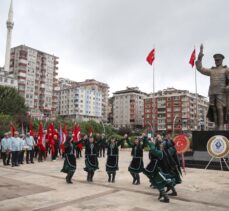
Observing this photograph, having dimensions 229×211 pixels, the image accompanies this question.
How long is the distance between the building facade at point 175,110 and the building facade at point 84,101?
22.0 metres

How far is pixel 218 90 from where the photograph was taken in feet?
54.9

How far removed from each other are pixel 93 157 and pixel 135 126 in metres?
107

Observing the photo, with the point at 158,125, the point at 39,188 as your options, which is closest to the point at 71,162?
the point at 39,188

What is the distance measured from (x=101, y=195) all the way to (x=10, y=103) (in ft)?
158

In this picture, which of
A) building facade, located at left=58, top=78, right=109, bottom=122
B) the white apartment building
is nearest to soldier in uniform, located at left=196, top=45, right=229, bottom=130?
the white apartment building

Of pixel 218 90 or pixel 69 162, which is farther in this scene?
pixel 218 90

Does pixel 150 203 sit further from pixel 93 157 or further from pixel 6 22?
pixel 6 22

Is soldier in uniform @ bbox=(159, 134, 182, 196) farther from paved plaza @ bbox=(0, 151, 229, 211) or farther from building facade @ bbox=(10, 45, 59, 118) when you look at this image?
building facade @ bbox=(10, 45, 59, 118)

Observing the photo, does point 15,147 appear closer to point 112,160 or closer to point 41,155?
point 41,155

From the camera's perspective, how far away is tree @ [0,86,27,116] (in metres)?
50.6

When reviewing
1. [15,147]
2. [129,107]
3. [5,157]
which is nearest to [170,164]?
[15,147]

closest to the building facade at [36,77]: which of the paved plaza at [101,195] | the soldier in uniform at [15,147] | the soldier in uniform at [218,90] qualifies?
the soldier in uniform at [15,147]

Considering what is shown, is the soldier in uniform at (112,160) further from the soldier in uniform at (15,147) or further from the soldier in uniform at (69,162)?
the soldier in uniform at (15,147)

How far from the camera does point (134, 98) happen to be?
381 feet
